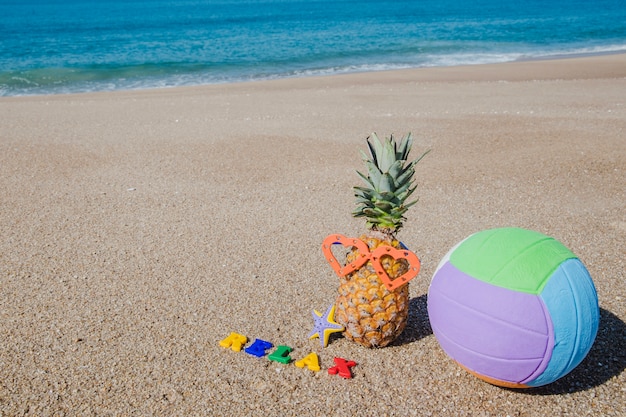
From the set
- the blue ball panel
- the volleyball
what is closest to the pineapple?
the volleyball

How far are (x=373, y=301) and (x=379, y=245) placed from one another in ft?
1.66

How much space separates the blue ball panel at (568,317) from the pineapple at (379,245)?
49.1 inches

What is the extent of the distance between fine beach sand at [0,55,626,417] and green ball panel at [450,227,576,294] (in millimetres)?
1042

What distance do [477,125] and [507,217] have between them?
543cm

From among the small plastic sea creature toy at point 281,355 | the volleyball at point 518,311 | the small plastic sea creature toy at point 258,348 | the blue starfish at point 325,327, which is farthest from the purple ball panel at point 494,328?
the small plastic sea creature toy at point 258,348

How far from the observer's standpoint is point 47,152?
11984 millimetres

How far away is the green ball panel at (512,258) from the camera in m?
4.16

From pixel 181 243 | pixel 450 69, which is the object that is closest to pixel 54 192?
pixel 181 243

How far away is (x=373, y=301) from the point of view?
4.83 meters

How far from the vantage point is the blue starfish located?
514 cm

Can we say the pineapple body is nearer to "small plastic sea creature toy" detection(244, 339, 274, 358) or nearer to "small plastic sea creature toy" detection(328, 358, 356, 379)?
"small plastic sea creature toy" detection(328, 358, 356, 379)

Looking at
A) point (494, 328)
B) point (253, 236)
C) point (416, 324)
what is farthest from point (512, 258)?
point (253, 236)

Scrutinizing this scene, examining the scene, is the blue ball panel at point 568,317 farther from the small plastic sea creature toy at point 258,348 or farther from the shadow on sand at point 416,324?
the small plastic sea creature toy at point 258,348

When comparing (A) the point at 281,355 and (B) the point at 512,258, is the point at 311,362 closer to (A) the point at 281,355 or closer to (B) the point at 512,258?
(A) the point at 281,355
